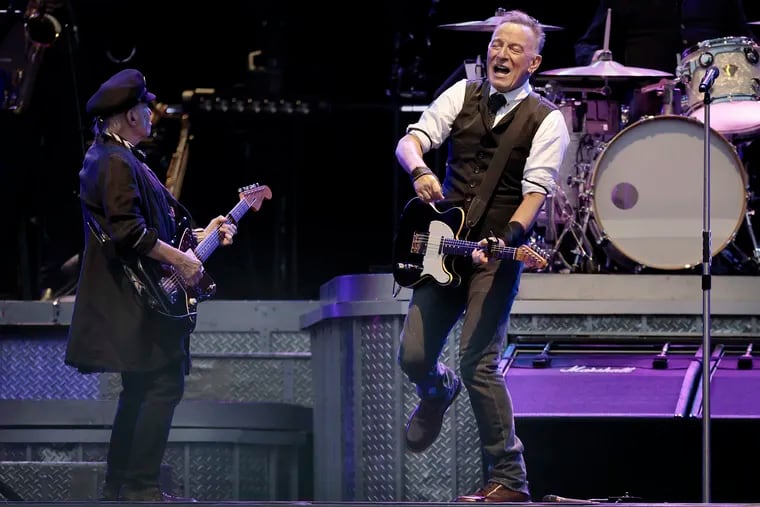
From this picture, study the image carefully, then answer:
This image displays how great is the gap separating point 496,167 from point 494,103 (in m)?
0.31

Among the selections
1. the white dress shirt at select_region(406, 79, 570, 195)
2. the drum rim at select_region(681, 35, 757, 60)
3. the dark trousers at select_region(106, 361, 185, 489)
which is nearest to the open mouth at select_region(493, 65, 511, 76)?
the white dress shirt at select_region(406, 79, 570, 195)

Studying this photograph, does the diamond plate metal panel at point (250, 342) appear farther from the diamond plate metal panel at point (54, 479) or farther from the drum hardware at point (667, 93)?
the drum hardware at point (667, 93)

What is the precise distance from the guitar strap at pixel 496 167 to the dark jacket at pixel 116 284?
1.39 m

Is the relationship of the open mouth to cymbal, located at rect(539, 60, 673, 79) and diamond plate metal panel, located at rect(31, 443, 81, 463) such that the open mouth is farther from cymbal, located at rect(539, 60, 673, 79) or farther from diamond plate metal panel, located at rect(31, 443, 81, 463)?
diamond plate metal panel, located at rect(31, 443, 81, 463)

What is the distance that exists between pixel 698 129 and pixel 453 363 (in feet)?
6.84

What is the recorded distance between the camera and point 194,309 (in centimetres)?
651

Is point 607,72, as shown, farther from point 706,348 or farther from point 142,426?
point 142,426

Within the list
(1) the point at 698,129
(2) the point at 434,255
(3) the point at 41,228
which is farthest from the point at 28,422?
(1) the point at 698,129

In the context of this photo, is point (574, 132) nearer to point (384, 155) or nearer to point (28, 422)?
point (384, 155)

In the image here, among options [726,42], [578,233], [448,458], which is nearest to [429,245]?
[448,458]

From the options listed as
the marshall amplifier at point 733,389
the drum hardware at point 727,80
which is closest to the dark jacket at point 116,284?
the marshall amplifier at point 733,389

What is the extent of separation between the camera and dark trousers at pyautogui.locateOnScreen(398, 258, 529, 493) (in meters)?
6.22

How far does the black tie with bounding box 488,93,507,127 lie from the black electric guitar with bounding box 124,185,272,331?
1.41 m

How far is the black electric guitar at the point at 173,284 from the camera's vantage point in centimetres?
Answer: 637
